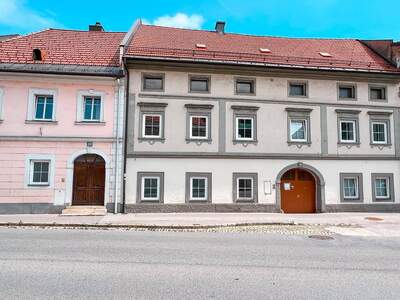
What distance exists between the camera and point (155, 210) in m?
16.4

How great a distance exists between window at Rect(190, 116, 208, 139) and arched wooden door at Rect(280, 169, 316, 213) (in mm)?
5098

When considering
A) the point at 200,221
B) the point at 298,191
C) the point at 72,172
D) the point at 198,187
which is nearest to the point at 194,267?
the point at 200,221

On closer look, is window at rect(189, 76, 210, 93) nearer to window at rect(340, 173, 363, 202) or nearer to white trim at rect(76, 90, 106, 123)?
white trim at rect(76, 90, 106, 123)

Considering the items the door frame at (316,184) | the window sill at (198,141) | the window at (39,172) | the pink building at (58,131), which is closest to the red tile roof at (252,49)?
the pink building at (58,131)

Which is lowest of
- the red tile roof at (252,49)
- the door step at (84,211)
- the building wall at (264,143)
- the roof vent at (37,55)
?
the door step at (84,211)

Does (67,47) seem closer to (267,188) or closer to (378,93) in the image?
(267,188)

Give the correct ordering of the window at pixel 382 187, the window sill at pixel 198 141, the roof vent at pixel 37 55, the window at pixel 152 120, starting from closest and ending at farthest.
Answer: the roof vent at pixel 37 55 < the window at pixel 152 120 < the window sill at pixel 198 141 < the window at pixel 382 187

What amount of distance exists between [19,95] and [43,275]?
42.5ft

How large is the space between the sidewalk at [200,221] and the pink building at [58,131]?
4.94 ft

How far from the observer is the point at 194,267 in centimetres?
669

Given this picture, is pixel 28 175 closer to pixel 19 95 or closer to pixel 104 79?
pixel 19 95

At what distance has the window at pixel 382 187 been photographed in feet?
59.3

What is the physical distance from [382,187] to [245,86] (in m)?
9.77

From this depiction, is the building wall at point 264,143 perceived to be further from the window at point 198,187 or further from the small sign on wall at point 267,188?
the window at point 198,187
